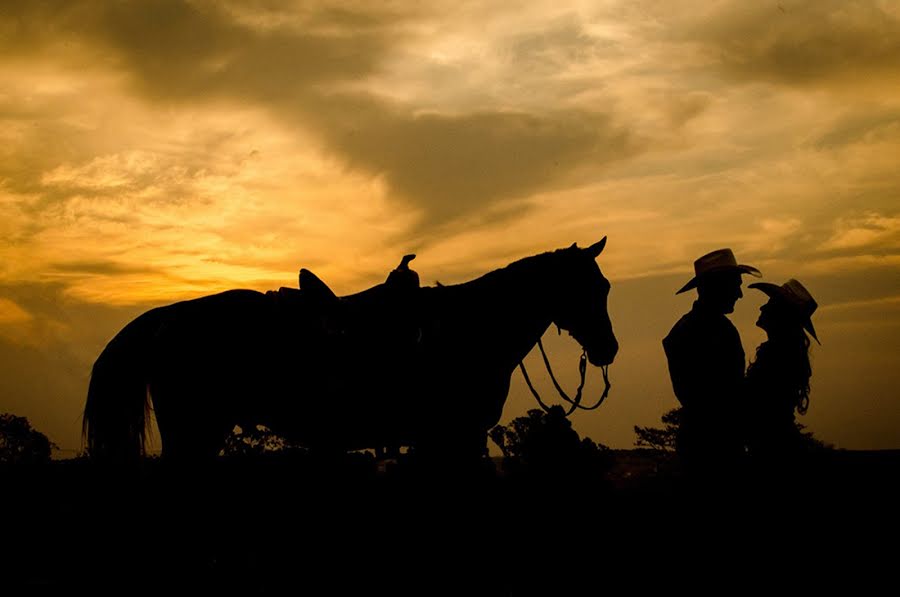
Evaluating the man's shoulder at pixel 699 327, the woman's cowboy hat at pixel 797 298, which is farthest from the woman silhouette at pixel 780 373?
the man's shoulder at pixel 699 327

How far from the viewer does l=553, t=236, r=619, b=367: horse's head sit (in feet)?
26.2

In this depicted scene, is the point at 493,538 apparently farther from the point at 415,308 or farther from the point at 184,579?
the point at 415,308

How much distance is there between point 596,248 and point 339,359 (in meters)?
3.14

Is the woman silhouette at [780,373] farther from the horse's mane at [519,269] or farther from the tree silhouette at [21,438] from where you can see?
the tree silhouette at [21,438]

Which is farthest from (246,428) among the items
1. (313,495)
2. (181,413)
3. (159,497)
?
(313,495)

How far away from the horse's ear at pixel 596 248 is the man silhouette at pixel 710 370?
276 centimetres

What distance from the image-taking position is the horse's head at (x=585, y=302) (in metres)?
7.98

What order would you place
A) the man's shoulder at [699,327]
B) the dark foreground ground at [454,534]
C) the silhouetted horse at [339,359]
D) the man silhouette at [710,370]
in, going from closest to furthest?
the dark foreground ground at [454,534], the man silhouette at [710,370], the man's shoulder at [699,327], the silhouetted horse at [339,359]

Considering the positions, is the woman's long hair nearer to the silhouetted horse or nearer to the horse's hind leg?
the silhouetted horse

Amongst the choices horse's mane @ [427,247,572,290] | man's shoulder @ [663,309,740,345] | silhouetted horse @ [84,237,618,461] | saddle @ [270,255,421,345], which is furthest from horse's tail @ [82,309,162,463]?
man's shoulder @ [663,309,740,345]

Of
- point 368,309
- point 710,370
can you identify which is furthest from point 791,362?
point 368,309

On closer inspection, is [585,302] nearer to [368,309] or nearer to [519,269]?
[519,269]

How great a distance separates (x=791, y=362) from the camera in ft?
17.0

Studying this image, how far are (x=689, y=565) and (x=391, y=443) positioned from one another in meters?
4.08
